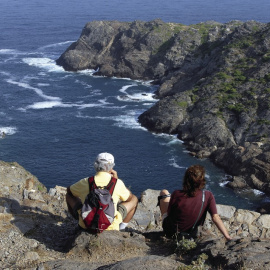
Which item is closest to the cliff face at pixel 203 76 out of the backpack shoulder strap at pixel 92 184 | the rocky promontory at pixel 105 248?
the rocky promontory at pixel 105 248

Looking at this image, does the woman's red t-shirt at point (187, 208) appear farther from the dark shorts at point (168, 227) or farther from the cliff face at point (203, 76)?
the cliff face at point (203, 76)

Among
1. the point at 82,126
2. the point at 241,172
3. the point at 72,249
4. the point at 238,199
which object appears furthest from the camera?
the point at 82,126

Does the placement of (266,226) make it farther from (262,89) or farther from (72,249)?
(262,89)

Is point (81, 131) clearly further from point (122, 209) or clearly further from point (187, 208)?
point (187, 208)

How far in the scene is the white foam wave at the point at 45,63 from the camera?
134 meters

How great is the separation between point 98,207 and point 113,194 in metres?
0.60

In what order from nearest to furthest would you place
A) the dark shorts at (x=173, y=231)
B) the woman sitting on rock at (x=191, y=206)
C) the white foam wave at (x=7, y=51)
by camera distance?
1. the woman sitting on rock at (x=191, y=206)
2. the dark shorts at (x=173, y=231)
3. the white foam wave at (x=7, y=51)

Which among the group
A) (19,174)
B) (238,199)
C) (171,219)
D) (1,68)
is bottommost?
(238,199)

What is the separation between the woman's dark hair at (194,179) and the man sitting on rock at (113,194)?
1.98m

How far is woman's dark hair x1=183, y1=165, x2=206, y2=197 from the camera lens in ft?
39.1

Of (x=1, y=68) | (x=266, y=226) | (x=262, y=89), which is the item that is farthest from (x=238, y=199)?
(x=1, y=68)

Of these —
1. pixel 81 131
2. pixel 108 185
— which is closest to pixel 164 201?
pixel 108 185

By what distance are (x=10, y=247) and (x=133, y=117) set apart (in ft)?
273

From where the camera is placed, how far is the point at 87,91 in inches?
4503
